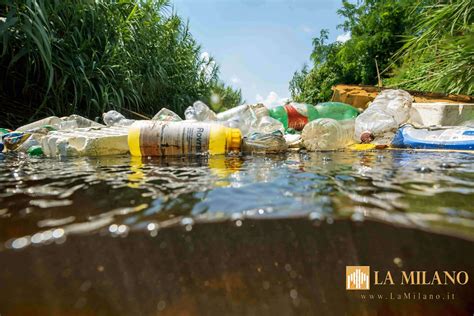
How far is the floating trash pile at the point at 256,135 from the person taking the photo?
2094 millimetres

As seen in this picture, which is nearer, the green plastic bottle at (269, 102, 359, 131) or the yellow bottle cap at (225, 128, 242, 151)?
the yellow bottle cap at (225, 128, 242, 151)

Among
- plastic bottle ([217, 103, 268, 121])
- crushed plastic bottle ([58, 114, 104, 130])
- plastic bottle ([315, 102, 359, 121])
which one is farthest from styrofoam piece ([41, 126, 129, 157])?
plastic bottle ([315, 102, 359, 121])

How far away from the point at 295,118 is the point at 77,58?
336 cm

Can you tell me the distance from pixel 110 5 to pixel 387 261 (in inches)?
236

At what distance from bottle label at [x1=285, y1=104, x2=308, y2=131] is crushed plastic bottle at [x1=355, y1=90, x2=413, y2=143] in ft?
3.00

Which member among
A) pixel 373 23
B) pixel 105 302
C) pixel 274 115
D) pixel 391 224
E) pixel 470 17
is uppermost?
pixel 373 23

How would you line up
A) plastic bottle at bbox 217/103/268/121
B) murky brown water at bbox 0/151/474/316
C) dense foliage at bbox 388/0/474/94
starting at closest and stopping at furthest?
murky brown water at bbox 0/151/474/316 → plastic bottle at bbox 217/103/268/121 → dense foliage at bbox 388/0/474/94

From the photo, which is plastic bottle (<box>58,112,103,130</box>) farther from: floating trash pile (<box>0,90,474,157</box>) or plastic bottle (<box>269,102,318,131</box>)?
plastic bottle (<box>269,102,318,131</box>)

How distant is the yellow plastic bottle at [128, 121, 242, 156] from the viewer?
2.07 meters

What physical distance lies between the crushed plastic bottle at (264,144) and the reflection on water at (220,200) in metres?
1.03

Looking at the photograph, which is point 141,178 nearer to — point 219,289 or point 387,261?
point 219,289

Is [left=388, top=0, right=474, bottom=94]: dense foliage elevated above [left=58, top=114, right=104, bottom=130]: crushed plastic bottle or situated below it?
above

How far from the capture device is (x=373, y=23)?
47.3ft

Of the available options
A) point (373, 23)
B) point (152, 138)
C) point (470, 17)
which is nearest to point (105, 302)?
point (152, 138)
